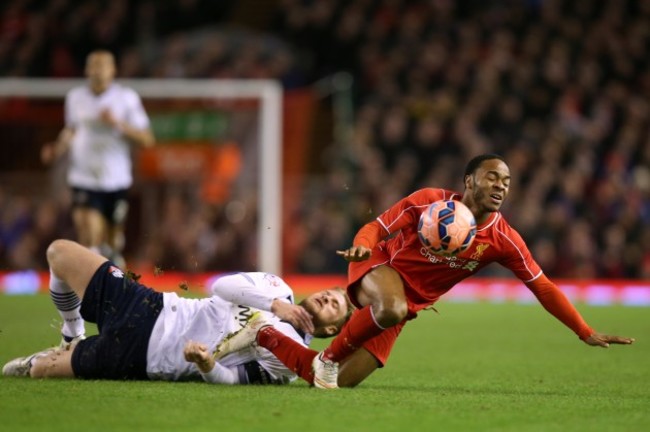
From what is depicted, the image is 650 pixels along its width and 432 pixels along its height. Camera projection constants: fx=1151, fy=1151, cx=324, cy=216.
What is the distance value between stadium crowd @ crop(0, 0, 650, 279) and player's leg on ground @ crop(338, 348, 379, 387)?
990 cm

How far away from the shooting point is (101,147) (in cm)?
1247

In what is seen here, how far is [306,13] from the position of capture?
22422mm

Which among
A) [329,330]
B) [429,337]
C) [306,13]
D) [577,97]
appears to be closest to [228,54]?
[306,13]

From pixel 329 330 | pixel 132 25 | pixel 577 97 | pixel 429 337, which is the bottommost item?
pixel 429 337

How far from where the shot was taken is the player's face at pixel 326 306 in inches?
269

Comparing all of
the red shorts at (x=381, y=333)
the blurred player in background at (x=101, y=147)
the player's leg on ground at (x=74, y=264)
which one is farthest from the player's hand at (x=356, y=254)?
the blurred player in background at (x=101, y=147)

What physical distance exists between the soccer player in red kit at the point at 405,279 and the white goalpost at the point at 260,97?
952 cm

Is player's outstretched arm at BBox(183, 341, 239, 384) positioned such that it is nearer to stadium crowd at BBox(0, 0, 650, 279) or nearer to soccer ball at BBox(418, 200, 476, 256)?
soccer ball at BBox(418, 200, 476, 256)

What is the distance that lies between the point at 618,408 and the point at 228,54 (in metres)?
16.2

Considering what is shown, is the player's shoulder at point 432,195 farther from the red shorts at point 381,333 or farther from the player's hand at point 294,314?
the player's hand at point 294,314

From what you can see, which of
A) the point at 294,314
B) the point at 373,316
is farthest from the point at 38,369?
the point at 373,316

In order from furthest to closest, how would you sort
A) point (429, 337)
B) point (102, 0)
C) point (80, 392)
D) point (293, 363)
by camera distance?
point (102, 0)
point (429, 337)
point (293, 363)
point (80, 392)

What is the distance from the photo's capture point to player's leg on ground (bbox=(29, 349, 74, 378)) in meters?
6.70

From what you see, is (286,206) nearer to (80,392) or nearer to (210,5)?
(210,5)
